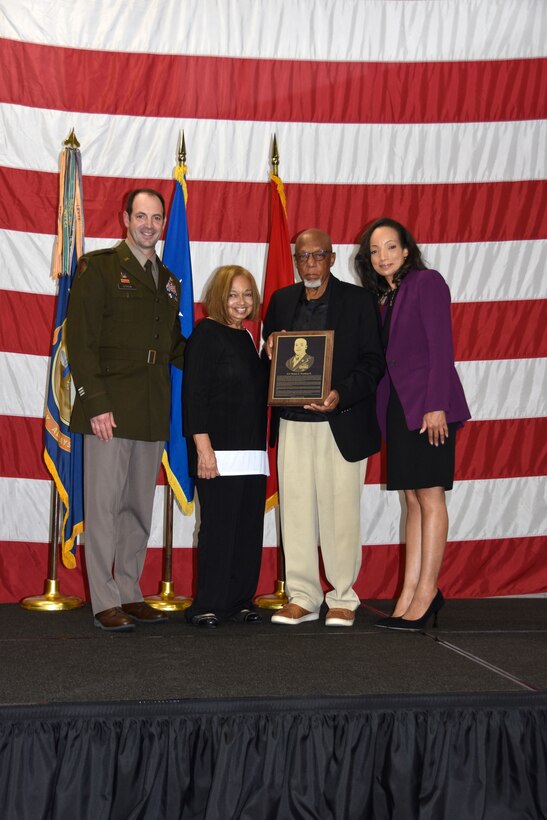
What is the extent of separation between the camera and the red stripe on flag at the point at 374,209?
3.88m

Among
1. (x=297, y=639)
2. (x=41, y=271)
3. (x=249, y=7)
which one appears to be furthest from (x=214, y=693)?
(x=249, y=7)

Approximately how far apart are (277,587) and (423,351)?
1.30 meters

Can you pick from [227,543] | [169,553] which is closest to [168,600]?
[169,553]

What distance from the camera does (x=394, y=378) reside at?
2.85 m

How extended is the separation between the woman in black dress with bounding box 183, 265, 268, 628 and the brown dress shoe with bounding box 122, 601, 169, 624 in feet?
0.34

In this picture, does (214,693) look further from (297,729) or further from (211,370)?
(211,370)

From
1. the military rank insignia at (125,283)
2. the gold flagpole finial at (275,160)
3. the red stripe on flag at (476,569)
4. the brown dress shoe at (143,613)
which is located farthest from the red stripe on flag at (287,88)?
the brown dress shoe at (143,613)

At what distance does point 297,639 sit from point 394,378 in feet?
2.93

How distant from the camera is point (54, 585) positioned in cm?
345

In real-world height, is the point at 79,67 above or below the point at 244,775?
above

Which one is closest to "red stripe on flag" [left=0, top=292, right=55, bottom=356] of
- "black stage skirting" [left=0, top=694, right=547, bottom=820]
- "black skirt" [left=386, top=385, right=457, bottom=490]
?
"black skirt" [left=386, top=385, right=457, bottom=490]

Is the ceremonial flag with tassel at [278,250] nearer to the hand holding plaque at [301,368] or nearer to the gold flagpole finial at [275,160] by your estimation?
the gold flagpole finial at [275,160]

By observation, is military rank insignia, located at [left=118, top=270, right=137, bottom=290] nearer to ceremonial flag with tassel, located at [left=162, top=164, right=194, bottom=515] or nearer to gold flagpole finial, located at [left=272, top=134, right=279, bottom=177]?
ceremonial flag with tassel, located at [left=162, top=164, right=194, bottom=515]

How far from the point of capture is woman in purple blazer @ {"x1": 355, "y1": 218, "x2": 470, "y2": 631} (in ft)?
9.07
